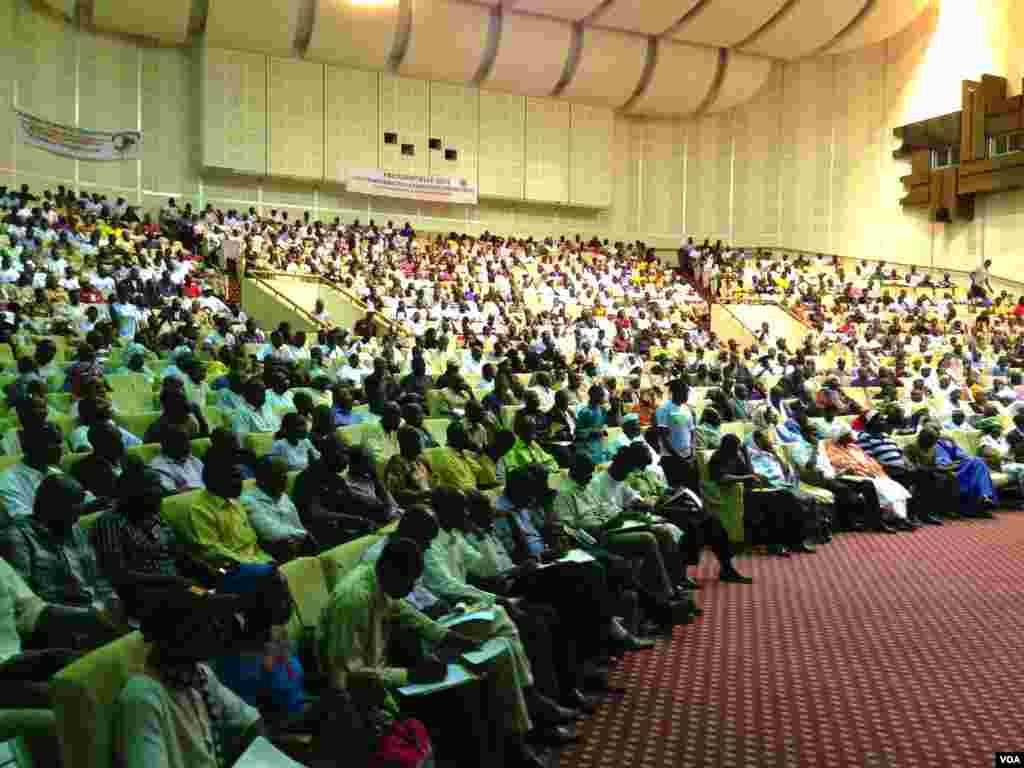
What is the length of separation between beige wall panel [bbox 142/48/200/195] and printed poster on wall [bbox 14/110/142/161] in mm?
1469

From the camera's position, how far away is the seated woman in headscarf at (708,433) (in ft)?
26.9

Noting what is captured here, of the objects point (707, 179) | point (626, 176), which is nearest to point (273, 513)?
point (626, 176)

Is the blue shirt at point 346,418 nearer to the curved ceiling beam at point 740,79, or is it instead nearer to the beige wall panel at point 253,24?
the beige wall panel at point 253,24

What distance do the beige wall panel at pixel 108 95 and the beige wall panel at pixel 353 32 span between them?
4.14m

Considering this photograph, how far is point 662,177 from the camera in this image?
94.4 feet

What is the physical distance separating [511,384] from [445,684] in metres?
7.21

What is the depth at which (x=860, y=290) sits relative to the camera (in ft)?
70.7


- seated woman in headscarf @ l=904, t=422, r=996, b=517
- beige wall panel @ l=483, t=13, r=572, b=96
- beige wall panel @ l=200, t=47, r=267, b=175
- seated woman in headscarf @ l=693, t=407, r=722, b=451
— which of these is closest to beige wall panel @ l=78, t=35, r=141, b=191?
beige wall panel @ l=200, t=47, r=267, b=175

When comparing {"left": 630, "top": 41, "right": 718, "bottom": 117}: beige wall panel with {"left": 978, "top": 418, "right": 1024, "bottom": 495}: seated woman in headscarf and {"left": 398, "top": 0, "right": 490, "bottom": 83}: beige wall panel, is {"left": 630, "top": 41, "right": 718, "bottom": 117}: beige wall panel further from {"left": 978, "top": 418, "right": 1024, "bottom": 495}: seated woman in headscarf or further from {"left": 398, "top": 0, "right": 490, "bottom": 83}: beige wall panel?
{"left": 978, "top": 418, "right": 1024, "bottom": 495}: seated woman in headscarf

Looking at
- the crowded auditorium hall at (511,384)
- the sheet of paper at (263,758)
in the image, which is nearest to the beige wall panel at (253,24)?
the crowded auditorium hall at (511,384)

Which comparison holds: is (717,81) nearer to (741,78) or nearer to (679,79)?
(741,78)

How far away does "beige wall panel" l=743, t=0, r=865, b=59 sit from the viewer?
917 inches

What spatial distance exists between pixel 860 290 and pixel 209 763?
21161 mm

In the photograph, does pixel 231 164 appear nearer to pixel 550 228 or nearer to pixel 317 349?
pixel 550 228
